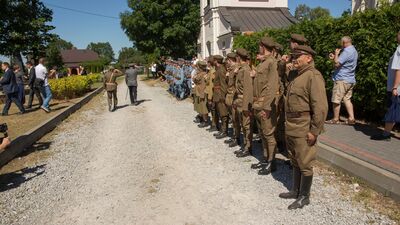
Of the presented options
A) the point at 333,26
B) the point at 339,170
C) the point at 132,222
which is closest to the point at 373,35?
the point at 333,26

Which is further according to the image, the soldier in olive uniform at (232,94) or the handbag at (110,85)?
the handbag at (110,85)

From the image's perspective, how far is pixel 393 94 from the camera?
557 centimetres

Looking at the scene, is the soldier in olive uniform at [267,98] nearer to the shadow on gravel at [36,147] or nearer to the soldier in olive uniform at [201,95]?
the soldier in olive uniform at [201,95]

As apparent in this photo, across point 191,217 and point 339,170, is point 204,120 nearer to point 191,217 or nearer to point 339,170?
point 339,170

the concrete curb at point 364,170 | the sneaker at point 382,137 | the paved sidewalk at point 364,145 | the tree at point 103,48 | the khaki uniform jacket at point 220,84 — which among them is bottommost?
the concrete curb at point 364,170

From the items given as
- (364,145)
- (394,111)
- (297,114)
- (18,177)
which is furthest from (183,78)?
(297,114)

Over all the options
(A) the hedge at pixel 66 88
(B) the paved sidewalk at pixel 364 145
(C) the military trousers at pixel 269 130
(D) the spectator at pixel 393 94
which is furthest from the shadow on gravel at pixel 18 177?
(A) the hedge at pixel 66 88

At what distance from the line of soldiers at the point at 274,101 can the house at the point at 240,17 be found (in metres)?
14.5

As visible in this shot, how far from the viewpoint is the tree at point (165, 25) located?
32.2m

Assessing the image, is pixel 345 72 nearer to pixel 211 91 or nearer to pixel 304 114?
pixel 211 91

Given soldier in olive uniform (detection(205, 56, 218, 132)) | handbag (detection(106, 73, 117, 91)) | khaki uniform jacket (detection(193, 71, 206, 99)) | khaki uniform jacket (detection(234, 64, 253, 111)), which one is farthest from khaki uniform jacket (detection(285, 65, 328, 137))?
handbag (detection(106, 73, 117, 91))

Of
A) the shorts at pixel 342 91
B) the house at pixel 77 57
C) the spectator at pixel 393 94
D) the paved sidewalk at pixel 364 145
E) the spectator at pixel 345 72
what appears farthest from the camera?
the house at pixel 77 57

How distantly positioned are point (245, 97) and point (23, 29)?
20.4 metres

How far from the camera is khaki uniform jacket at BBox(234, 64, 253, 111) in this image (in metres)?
5.95
